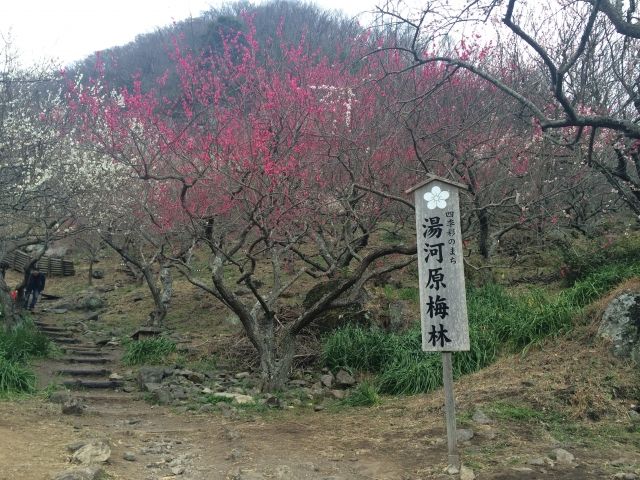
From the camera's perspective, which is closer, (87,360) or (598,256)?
(598,256)

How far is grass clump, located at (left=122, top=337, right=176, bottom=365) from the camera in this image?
39.1 feet

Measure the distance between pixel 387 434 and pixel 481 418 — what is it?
106cm

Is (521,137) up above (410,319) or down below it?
above

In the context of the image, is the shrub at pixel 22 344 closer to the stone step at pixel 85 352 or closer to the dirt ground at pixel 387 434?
the stone step at pixel 85 352

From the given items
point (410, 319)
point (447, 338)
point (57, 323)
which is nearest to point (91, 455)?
point (447, 338)

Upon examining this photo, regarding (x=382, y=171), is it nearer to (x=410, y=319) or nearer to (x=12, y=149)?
(x=410, y=319)

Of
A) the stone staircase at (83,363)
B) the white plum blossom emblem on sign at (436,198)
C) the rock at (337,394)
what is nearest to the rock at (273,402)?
the rock at (337,394)

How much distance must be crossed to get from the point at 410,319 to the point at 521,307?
2200 millimetres

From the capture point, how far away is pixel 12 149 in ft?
37.7

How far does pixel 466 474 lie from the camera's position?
4.86 m

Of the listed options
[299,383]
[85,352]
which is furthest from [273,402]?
[85,352]

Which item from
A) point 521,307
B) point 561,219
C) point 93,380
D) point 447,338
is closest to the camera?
point 447,338

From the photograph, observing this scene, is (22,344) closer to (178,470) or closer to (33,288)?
(33,288)

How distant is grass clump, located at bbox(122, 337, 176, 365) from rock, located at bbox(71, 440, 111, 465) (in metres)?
6.26
